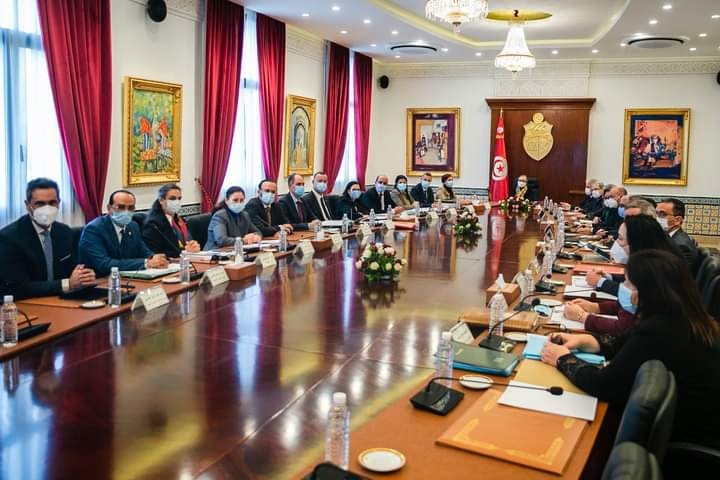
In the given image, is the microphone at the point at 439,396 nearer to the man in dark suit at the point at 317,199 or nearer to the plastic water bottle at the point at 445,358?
the plastic water bottle at the point at 445,358

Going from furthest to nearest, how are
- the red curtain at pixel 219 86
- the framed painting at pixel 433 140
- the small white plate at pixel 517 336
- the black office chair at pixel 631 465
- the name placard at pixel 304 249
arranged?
the framed painting at pixel 433 140 < the red curtain at pixel 219 86 < the name placard at pixel 304 249 < the small white plate at pixel 517 336 < the black office chair at pixel 631 465

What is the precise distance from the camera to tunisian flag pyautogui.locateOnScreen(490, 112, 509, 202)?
12.1 m

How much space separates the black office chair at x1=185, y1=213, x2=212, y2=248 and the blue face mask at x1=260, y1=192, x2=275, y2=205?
0.70 m

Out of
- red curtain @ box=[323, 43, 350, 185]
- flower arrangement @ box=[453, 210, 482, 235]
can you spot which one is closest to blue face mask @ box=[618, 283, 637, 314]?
flower arrangement @ box=[453, 210, 482, 235]

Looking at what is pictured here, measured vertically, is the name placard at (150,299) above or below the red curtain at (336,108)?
below

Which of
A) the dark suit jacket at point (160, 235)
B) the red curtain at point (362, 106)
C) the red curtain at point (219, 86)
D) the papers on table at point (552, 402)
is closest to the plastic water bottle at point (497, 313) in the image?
the papers on table at point (552, 402)

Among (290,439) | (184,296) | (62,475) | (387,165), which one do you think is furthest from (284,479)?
(387,165)

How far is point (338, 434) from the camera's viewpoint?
1521 millimetres

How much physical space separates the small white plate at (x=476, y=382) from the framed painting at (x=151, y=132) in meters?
5.20

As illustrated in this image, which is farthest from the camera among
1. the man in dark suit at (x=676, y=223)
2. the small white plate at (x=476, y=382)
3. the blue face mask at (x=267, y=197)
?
the blue face mask at (x=267, y=197)

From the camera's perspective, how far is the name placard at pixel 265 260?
14.5 feet

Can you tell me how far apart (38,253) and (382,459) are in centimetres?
268

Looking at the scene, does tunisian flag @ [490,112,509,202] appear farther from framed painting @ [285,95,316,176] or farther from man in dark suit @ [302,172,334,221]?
man in dark suit @ [302,172,334,221]

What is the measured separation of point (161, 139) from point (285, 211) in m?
1.50
